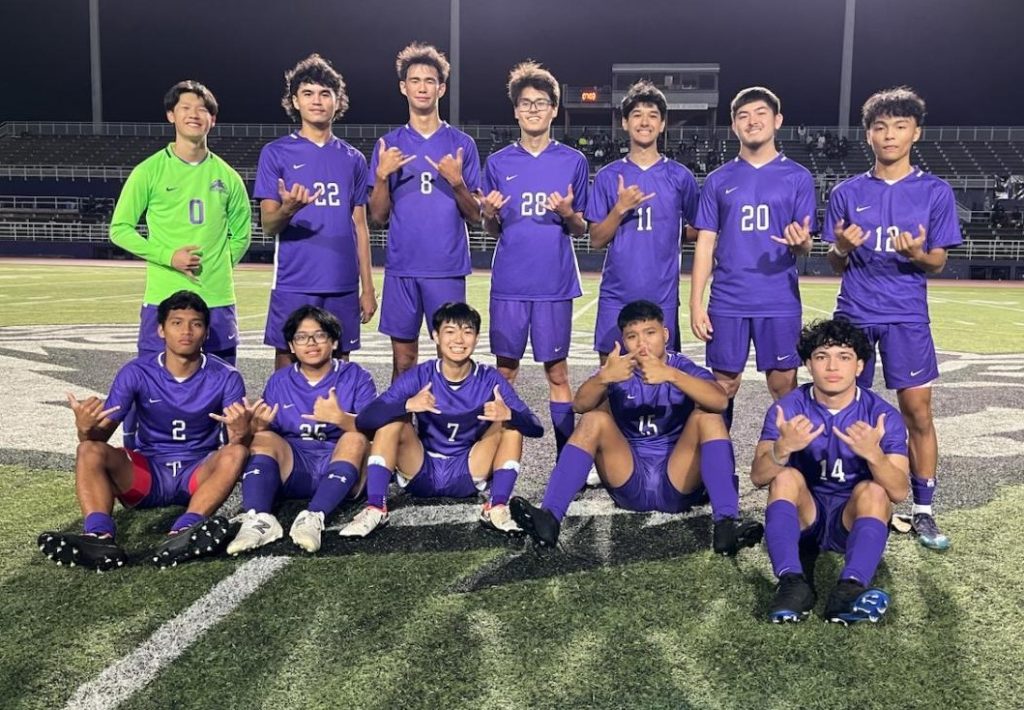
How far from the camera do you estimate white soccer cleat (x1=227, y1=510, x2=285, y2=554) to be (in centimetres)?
319

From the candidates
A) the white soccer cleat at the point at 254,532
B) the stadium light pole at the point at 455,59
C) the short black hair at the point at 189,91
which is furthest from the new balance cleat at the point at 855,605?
the stadium light pole at the point at 455,59

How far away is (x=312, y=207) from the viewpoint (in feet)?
14.9

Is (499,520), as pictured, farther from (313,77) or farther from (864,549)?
(313,77)

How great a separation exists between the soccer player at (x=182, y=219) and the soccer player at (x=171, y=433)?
0.56 m

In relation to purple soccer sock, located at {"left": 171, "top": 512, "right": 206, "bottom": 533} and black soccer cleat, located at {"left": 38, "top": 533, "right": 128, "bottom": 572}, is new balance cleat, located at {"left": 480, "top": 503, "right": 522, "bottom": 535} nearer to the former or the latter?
purple soccer sock, located at {"left": 171, "top": 512, "right": 206, "bottom": 533}

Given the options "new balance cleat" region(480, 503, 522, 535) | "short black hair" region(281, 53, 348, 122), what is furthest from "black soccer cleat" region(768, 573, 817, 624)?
"short black hair" region(281, 53, 348, 122)

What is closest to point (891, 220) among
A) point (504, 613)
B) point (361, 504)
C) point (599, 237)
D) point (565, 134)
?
point (599, 237)

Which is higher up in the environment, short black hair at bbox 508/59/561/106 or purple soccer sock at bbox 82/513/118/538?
short black hair at bbox 508/59/561/106

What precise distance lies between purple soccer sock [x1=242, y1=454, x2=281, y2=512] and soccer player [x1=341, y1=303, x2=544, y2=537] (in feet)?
1.30

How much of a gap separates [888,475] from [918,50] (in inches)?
1646

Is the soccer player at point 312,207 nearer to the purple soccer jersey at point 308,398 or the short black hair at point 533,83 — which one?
the purple soccer jersey at point 308,398

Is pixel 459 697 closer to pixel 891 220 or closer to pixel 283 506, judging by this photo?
pixel 283 506

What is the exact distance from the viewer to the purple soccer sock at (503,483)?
3631 mm

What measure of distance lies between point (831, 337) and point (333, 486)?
7.22ft
